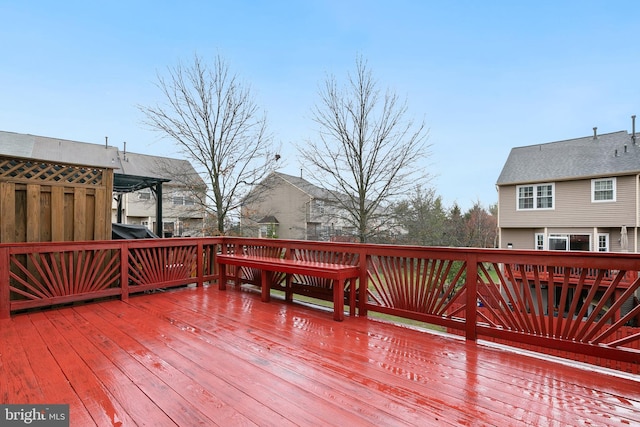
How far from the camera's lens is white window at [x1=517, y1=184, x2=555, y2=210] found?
11.5 metres

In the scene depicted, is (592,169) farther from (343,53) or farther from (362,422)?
(362,422)

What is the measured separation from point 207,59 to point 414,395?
10223mm

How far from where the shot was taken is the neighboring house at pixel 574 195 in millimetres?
10094

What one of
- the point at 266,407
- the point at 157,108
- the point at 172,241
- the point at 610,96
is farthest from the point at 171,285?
the point at 610,96

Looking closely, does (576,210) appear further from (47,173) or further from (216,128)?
(47,173)

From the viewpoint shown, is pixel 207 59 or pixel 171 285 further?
pixel 207 59

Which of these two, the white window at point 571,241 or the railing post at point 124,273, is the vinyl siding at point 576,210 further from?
the railing post at point 124,273

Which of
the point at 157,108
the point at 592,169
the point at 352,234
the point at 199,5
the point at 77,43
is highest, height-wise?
the point at 199,5

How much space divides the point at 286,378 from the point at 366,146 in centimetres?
810

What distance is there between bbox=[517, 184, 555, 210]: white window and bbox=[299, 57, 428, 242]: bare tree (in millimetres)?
5616

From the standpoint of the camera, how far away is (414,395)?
1.94m

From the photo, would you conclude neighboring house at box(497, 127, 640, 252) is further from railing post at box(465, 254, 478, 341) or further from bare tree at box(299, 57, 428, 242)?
railing post at box(465, 254, 478, 341)

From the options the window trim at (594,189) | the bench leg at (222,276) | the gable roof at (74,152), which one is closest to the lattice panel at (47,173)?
the bench leg at (222,276)

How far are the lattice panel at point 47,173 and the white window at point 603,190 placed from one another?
14305mm
